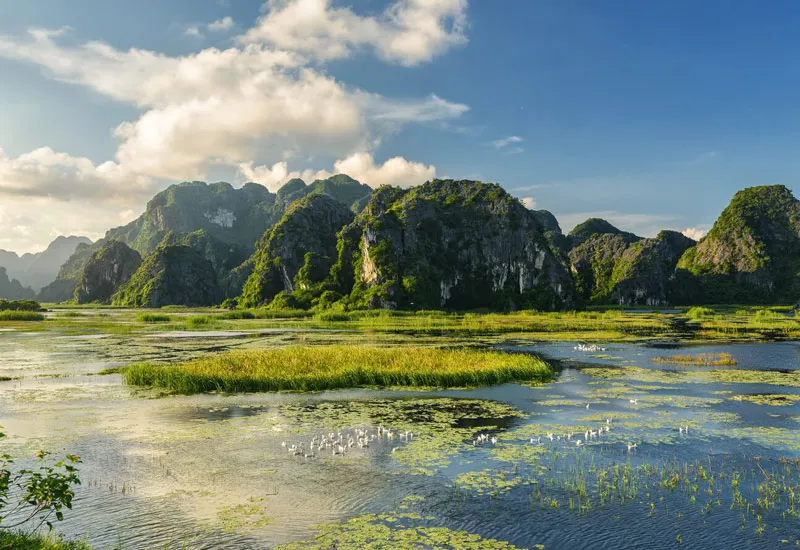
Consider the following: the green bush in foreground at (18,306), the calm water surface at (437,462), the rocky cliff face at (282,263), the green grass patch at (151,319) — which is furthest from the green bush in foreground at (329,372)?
the rocky cliff face at (282,263)

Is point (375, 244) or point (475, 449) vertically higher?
point (375, 244)

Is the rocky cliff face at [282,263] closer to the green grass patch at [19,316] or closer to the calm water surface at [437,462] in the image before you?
the green grass patch at [19,316]

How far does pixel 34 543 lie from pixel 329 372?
2246cm

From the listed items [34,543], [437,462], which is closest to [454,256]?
[437,462]

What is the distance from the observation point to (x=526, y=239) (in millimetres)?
173375

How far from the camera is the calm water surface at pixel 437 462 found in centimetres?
1268

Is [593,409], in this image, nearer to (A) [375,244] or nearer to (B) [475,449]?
(B) [475,449]

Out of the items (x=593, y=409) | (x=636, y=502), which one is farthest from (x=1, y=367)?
(x=636, y=502)

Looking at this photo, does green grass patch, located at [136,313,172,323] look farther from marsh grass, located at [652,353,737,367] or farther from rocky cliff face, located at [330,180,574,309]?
marsh grass, located at [652,353,737,367]

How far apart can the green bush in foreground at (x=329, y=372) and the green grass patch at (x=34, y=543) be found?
18893 mm

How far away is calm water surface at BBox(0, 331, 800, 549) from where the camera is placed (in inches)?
499

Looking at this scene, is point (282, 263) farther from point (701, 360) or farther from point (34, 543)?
point (34, 543)

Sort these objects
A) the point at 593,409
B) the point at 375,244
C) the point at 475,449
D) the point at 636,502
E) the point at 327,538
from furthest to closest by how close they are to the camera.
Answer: the point at 375,244, the point at 593,409, the point at 475,449, the point at 636,502, the point at 327,538

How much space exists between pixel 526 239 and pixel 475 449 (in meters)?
160
